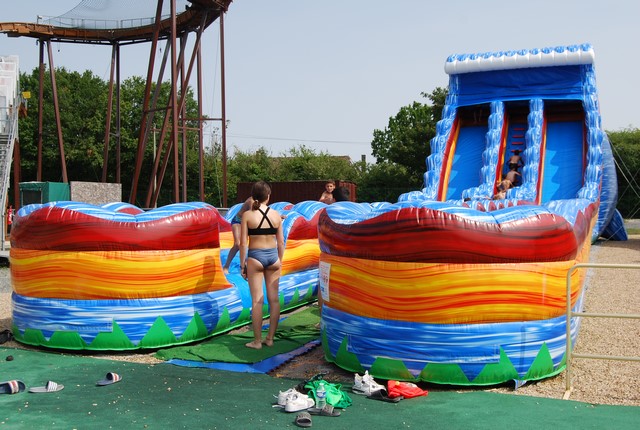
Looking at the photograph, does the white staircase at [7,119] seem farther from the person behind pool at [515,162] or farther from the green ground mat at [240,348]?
the person behind pool at [515,162]

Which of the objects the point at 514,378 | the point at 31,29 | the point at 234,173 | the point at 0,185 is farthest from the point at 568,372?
the point at 234,173

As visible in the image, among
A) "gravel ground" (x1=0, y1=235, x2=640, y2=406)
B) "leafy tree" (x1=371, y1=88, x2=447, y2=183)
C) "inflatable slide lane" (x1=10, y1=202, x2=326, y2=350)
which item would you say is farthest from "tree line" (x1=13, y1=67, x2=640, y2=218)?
"inflatable slide lane" (x1=10, y1=202, x2=326, y2=350)

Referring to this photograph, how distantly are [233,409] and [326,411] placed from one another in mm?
614

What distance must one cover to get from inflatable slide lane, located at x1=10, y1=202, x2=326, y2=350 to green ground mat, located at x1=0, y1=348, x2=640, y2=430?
84 cm

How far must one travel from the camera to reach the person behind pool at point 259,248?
19.7 feet

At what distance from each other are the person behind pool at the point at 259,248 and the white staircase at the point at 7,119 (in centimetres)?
1078

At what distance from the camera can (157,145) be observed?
38.7m

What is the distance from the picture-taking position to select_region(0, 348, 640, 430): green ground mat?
4074mm

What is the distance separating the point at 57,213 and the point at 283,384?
107 inches

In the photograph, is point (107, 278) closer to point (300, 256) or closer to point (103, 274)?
point (103, 274)

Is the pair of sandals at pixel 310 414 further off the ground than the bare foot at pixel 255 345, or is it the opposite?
the pair of sandals at pixel 310 414

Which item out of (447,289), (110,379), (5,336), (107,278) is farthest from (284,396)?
(5,336)

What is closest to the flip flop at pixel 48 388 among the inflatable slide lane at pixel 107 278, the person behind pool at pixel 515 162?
the inflatable slide lane at pixel 107 278

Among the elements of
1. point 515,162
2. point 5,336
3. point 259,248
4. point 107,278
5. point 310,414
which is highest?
point 515,162
